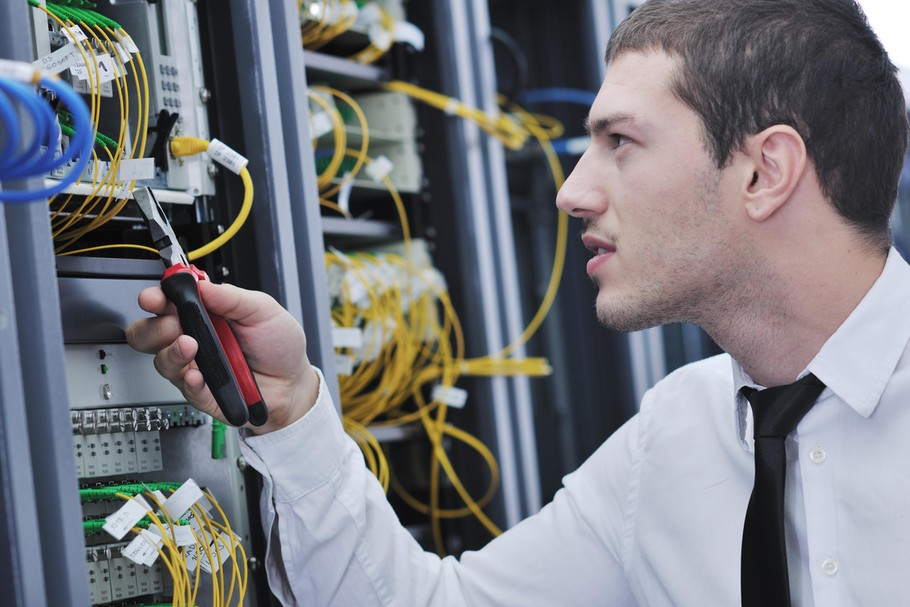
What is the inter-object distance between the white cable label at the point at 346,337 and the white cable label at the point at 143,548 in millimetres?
587

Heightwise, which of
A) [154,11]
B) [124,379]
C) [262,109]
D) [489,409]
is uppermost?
[154,11]

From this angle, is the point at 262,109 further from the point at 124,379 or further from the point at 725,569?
the point at 725,569

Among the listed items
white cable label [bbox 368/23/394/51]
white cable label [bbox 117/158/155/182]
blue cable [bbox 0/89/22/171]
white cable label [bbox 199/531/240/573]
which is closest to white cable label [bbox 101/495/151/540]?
white cable label [bbox 199/531/240/573]

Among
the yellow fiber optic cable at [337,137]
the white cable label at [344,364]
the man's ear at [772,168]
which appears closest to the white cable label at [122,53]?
the yellow fiber optic cable at [337,137]

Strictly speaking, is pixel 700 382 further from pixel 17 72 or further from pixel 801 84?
pixel 17 72

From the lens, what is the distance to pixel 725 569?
123cm

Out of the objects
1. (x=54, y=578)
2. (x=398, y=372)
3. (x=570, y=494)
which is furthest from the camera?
(x=398, y=372)

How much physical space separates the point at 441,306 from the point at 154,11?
35.8 inches

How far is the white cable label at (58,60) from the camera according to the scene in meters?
1.03

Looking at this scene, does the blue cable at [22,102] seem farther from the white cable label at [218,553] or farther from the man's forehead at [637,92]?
the man's forehead at [637,92]

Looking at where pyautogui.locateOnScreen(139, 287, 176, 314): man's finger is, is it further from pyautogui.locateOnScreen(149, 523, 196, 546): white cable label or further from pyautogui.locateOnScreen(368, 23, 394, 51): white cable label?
pyautogui.locateOnScreen(368, 23, 394, 51): white cable label

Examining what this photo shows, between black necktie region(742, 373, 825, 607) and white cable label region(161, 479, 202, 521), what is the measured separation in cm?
67

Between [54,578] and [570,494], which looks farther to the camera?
[570,494]

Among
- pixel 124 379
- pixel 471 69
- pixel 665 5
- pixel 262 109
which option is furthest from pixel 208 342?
pixel 471 69
